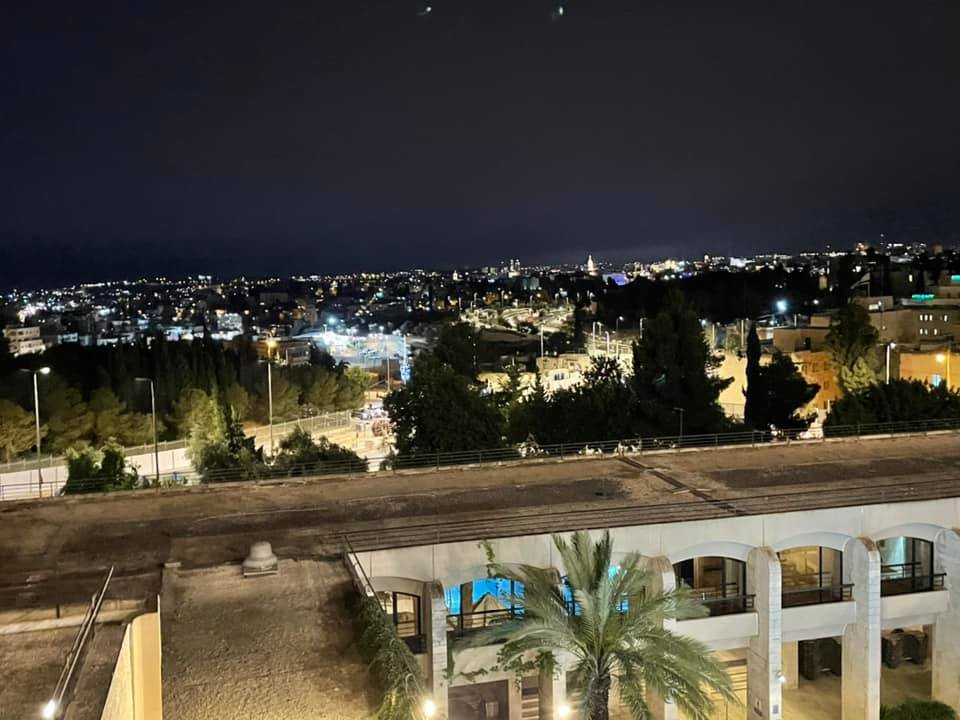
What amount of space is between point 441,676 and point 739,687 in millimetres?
7597

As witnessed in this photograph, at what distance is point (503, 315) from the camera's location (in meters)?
134

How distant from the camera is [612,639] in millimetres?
12195

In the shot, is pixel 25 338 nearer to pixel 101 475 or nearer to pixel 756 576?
pixel 101 475

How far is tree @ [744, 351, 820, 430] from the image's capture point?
113ft

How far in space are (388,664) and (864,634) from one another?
1200 centimetres

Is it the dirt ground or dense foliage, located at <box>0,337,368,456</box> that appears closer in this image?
the dirt ground

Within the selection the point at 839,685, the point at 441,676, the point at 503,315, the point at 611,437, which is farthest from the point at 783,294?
the point at 441,676

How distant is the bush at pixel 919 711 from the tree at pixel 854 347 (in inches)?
963

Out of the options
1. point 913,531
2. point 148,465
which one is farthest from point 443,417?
point 148,465

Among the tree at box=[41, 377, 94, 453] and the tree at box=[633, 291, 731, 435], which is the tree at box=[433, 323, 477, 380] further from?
the tree at box=[41, 377, 94, 453]

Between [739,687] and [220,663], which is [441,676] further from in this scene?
[739,687]

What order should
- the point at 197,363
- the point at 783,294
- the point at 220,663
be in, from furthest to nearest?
the point at 783,294, the point at 197,363, the point at 220,663

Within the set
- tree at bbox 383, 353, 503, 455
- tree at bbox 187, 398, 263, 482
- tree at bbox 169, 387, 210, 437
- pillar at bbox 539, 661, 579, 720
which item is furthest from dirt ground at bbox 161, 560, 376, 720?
tree at bbox 169, 387, 210, 437

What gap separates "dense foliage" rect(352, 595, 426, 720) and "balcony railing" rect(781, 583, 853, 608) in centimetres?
1089
